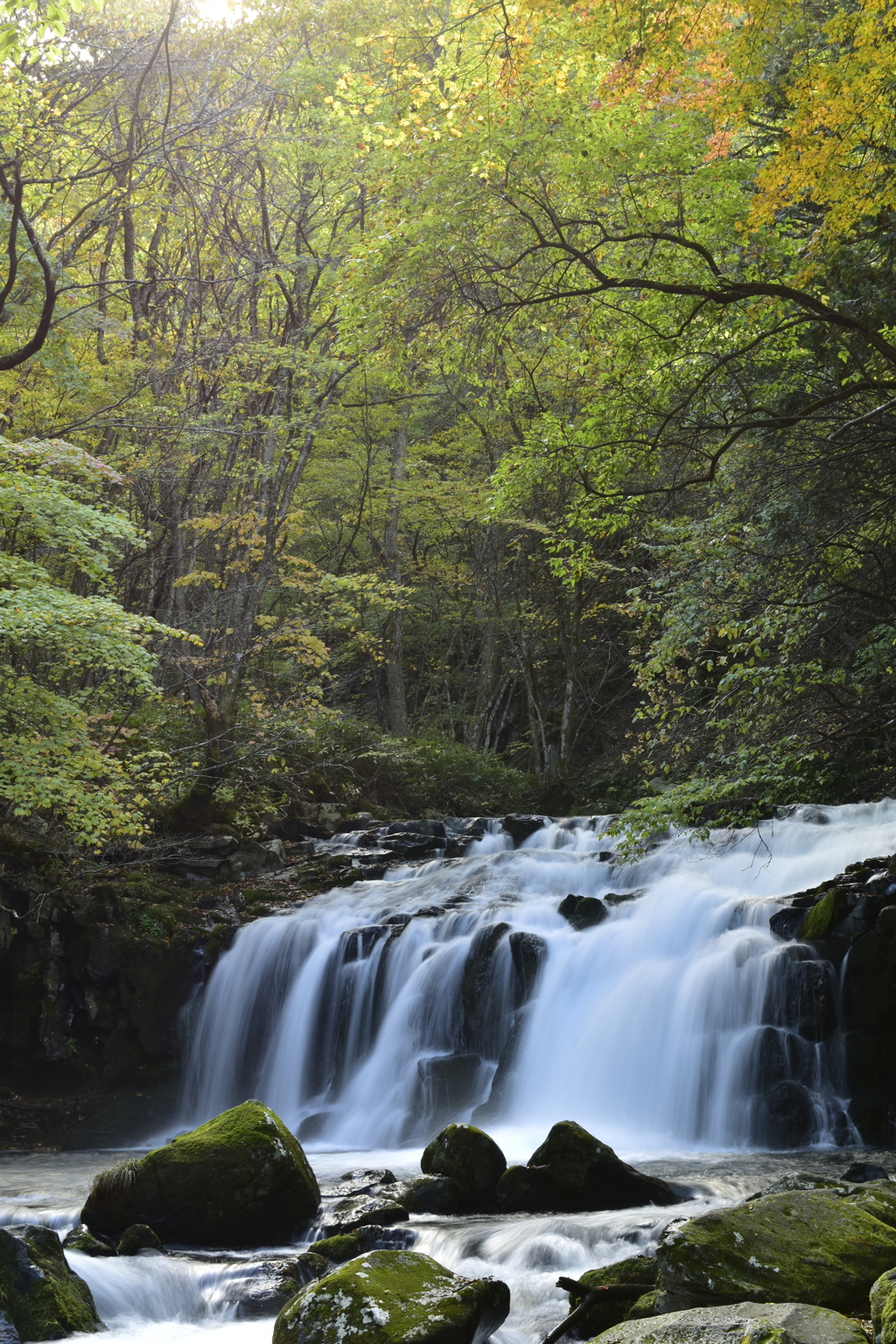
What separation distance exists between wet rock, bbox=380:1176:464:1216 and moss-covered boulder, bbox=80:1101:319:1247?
68 centimetres

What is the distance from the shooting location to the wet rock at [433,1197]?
6.73 m

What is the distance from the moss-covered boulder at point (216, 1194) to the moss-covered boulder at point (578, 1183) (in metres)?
1.45

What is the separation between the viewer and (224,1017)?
1180cm

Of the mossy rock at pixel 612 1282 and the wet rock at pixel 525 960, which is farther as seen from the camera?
the wet rock at pixel 525 960

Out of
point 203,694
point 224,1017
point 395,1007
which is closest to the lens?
point 395,1007

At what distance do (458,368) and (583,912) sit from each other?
252 inches

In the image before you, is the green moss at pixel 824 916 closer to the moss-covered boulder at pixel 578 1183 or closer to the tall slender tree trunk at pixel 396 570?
the moss-covered boulder at pixel 578 1183

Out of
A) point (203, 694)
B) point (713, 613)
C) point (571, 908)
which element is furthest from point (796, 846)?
point (203, 694)

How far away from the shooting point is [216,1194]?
21.0 feet

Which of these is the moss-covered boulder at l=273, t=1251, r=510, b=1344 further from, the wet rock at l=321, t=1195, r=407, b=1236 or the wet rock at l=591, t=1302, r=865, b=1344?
the wet rock at l=321, t=1195, r=407, b=1236

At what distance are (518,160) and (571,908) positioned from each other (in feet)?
26.0

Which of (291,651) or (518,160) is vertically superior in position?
(518,160)

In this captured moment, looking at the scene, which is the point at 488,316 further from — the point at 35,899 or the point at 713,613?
the point at 35,899

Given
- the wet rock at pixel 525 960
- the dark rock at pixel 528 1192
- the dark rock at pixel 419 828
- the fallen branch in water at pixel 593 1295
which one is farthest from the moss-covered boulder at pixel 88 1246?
the dark rock at pixel 419 828
